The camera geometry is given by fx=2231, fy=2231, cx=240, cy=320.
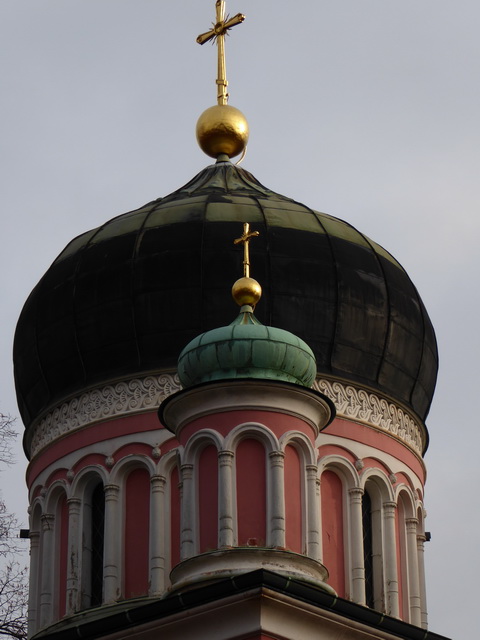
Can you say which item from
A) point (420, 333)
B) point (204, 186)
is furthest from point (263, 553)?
point (204, 186)

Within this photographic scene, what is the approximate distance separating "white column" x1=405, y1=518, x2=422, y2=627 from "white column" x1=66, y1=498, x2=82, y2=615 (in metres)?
3.83

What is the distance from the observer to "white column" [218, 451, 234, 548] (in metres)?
21.8

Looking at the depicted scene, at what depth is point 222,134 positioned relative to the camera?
29.6 m

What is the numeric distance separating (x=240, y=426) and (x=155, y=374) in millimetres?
3468

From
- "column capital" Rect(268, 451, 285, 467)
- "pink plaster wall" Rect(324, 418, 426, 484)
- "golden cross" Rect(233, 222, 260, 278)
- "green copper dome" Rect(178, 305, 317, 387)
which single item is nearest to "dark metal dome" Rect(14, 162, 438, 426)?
"pink plaster wall" Rect(324, 418, 426, 484)

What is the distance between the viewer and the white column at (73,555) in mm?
25188

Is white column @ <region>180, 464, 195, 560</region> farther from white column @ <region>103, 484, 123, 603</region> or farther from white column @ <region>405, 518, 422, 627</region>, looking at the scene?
white column @ <region>405, 518, 422, 627</region>

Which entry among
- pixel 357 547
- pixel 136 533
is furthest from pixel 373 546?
pixel 136 533

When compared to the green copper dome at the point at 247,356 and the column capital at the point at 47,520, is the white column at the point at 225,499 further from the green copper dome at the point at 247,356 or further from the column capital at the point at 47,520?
→ the column capital at the point at 47,520

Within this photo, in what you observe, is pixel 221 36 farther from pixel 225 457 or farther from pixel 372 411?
pixel 225 457

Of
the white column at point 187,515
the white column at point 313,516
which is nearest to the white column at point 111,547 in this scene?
the white column at point 313,516

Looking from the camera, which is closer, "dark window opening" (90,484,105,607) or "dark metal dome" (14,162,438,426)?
"dark window opening" (90,484,105,607)

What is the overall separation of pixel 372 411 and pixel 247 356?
13.1ft

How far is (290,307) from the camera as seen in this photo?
25766mm
